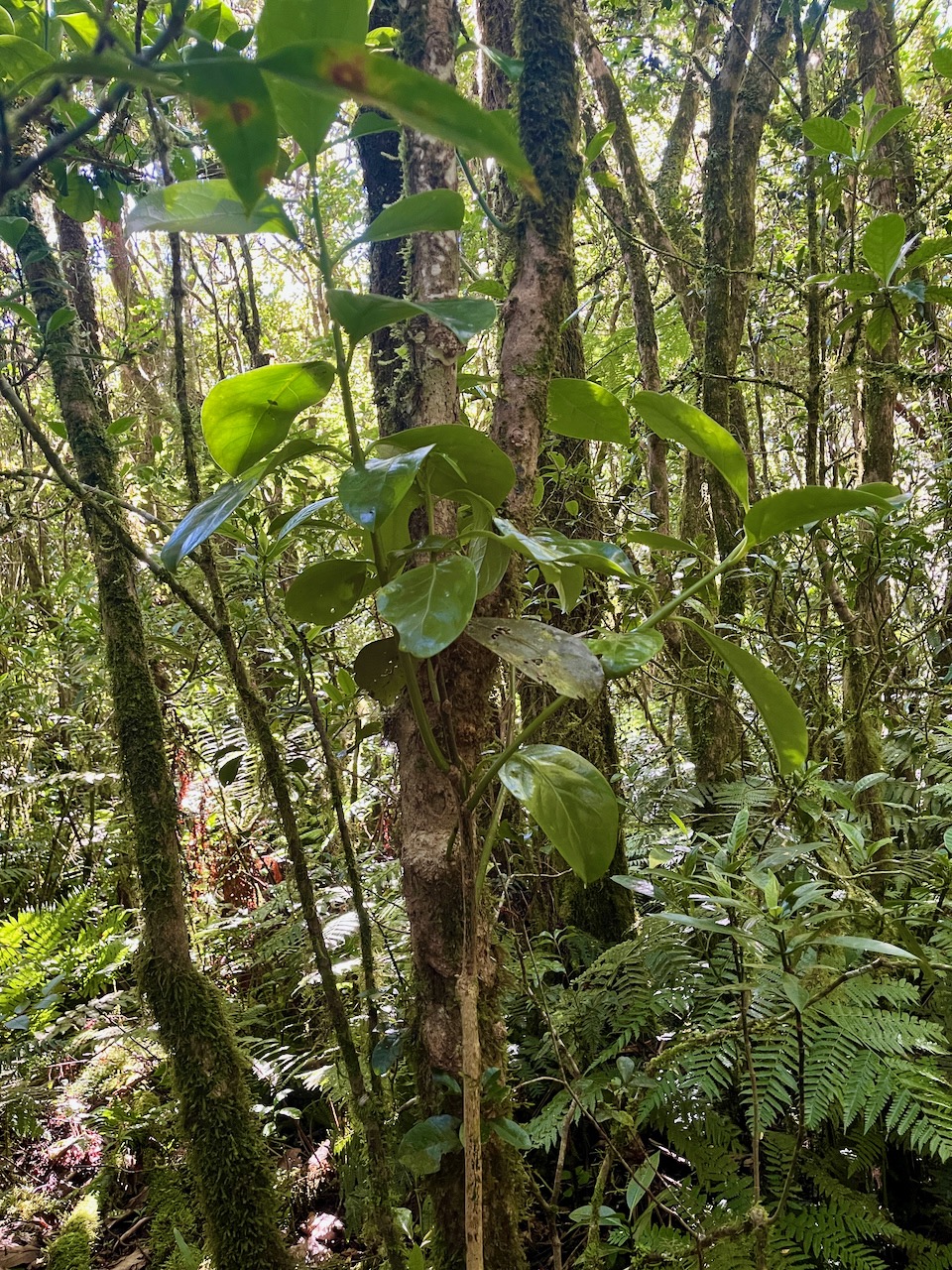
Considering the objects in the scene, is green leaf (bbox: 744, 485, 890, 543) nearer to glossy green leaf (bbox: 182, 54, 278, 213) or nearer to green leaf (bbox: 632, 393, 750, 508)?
green leaf (bbox: 632, 393, 750, 508)

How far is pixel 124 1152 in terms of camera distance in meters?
2.09

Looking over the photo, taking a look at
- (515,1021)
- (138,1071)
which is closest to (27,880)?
(138,1071)

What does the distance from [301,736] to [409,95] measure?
8.18 feet

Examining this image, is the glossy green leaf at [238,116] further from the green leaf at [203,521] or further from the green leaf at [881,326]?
the green leaf at [881,326]

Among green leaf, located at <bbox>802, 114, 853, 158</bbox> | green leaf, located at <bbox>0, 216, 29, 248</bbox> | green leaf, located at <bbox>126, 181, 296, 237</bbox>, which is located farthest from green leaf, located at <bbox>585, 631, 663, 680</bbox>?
green leaf, located at <bbox>802, 114, 853, 158</bbox>

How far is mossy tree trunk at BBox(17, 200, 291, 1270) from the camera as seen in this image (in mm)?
1204

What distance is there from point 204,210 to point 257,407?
188 mm

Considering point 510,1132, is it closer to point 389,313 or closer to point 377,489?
point 377,489

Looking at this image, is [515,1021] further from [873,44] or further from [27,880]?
[873,44]

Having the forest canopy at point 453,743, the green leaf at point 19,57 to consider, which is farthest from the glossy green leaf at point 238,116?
the green leaf at point 19,57

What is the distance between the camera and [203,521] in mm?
766

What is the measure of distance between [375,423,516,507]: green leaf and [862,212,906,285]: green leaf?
1266mm

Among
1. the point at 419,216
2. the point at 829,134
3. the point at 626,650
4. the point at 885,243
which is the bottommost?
the point at 626,650

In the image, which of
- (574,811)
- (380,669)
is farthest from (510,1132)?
(380,669)
